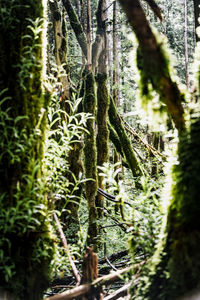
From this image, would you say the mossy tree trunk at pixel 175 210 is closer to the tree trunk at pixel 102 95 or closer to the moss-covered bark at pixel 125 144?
the tree trunk at pixel 102 95

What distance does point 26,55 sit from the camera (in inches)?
78.7

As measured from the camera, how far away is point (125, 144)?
6457mm

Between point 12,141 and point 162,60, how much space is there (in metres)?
1.14

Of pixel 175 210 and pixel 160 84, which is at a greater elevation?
pixel 160 84

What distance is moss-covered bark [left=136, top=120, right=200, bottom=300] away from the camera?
1614 millimetres

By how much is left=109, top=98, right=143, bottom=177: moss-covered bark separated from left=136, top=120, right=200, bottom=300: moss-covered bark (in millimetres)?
4293

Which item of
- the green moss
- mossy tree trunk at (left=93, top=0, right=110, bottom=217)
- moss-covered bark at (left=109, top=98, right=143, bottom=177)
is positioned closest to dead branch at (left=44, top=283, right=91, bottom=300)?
the green moss

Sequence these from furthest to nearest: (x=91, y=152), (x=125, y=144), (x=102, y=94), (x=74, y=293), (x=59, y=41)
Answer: (x=125, y=144), (x=59, y=41), (x=102, y=94), (x=91, y=152), (x=74, y=293)

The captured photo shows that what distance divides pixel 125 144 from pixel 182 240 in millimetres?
4795

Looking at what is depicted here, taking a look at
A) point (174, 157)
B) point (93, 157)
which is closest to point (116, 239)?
point (93, 157)

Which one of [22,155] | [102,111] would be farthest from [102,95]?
[22,155]

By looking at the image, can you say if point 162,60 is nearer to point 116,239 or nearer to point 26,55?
point 26,55

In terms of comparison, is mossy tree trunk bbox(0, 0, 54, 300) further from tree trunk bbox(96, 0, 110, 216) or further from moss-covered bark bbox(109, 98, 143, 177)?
moss-covered bark bbox(109, 98, 143, 177)

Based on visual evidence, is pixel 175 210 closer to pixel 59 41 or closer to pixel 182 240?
pixel 182 240
